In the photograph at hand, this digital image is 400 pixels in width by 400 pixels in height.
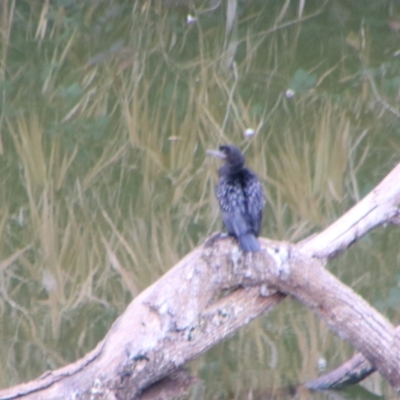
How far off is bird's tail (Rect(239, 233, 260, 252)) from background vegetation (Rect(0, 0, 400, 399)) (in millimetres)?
1025

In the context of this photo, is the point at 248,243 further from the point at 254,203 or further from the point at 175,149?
the point at 175,149


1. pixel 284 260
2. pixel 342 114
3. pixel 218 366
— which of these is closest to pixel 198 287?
pixel 284 260

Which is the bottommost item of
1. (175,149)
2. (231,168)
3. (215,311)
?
(215,311)

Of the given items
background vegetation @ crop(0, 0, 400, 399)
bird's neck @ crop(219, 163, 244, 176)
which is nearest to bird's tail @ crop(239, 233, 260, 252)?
bird's neck @ crop(219, 163, 244, 176)

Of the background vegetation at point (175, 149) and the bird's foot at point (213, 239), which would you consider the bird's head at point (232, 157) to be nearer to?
the bird's foot at point (213, 239)

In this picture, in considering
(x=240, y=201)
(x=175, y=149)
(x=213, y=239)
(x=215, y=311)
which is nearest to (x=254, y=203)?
(x=240, y=201)

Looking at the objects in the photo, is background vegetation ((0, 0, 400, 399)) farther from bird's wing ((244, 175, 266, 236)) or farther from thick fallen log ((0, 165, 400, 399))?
bird's wing ((244, 175, 266, 236))

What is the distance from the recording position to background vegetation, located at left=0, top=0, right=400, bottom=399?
4.28 m

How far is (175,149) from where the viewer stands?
633 centimetres

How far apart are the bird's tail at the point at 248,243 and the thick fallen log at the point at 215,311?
0.08 m

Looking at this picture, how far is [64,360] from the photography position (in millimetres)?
4121

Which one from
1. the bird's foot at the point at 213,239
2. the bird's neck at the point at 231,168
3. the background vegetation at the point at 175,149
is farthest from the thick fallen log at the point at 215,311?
the background vegetation at the point at 175,149

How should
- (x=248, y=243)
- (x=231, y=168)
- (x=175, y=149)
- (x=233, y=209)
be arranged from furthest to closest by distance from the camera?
(x=175, y=149), (x=231, y=168), (x=233, y=209), (x=248, y=243)

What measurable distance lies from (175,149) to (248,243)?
3376mm
